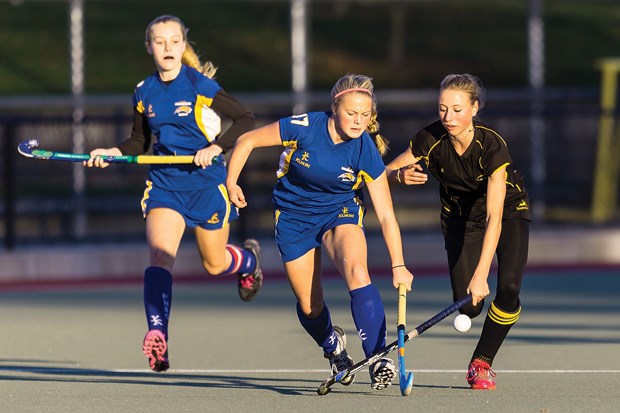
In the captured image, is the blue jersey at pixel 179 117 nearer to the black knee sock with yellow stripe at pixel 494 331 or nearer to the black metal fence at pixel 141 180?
the black knee sock with yellow stripe at pixel 494 331

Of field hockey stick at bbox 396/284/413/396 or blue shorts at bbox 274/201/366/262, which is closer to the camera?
field hockey stick at bbox 396/284/413/396

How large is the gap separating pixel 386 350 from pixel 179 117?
180 centimetres

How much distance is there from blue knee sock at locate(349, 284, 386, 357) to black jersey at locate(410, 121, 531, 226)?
0.75m

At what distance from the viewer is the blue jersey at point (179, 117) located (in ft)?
25.5

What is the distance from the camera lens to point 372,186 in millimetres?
6980

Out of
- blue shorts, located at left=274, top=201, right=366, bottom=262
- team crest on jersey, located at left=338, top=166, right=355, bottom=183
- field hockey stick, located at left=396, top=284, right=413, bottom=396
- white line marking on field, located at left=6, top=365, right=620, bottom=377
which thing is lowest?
white line marking on field, located at left=6, top=365, right=620, bottom=377

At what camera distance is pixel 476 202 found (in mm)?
7422

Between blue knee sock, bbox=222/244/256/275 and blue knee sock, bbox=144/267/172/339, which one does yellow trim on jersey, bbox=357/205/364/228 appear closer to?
blue knee sock, bbox=144/267/172/339

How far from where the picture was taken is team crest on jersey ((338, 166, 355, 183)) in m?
7.04

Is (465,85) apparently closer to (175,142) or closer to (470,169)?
(470,169)

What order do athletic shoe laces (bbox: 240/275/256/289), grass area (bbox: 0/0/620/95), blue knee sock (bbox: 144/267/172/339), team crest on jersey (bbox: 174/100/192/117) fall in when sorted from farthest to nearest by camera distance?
grass area (bbox: 0/0/620/95)
athletic shoe laces (bbox: 240/275/256/289)
team crest on jersey (bbox: 174/100/192/117)
blue knee sock (bbox: 144/267/172/339)

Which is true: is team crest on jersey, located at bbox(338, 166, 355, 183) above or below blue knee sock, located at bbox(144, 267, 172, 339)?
above

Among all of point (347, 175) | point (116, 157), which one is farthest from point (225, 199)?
point (347, 175)

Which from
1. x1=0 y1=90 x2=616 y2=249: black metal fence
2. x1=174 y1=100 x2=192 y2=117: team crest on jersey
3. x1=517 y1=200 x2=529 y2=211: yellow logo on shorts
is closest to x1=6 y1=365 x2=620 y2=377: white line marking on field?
x1=517 y1=200 x2=529 y2=211: yellow logo on shorts
